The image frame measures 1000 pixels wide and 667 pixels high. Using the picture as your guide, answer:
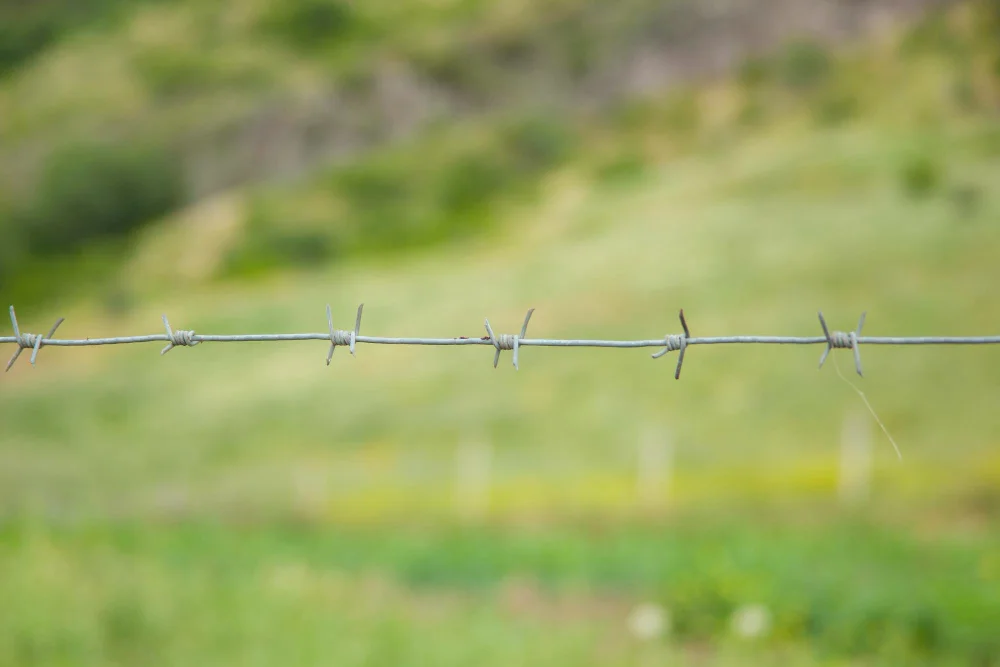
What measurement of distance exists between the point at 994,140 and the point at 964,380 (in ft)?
130

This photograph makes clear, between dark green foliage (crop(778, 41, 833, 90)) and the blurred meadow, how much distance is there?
56 centimetres

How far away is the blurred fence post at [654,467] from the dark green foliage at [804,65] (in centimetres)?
7582

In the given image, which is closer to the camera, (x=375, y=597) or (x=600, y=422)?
(x=375, y=597)

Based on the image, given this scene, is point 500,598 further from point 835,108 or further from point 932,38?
point 932,38

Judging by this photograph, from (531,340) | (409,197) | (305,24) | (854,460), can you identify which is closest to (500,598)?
(531,340)

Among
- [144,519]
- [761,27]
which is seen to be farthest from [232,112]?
[144,519]

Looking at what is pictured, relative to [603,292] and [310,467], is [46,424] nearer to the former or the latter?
[310,467]

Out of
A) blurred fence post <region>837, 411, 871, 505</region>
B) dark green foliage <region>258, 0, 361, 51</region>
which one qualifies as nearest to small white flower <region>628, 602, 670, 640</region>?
blurred fence post <region>837, 411, 871, 505</region>

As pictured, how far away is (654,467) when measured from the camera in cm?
1978

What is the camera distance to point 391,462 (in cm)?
2252

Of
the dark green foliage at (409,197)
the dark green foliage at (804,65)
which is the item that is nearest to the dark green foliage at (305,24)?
the dark green foliage at (409,197)

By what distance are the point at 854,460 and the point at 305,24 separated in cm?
11324

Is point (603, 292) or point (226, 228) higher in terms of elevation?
point (226, 228)

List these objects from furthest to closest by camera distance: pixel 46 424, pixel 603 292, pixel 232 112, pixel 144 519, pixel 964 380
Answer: pixel 232 112
pixel 603 292
pixel 46 424
pixel 964 380
pixel 144 519
